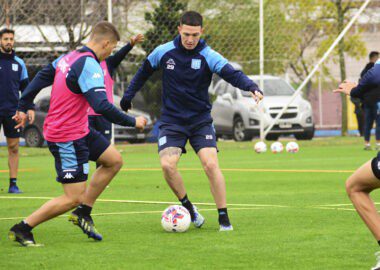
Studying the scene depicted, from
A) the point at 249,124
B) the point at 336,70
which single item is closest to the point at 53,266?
the point at 249,124

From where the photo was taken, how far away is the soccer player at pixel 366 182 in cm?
720

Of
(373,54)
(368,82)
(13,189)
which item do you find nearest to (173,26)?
(373,54)

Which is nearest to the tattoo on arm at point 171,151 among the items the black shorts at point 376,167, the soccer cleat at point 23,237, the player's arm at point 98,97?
the player's arm at point 98,97

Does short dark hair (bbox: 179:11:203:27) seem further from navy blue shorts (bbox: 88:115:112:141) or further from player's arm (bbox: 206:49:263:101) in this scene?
navy blue shorts (bbox: 88:115:112:141)

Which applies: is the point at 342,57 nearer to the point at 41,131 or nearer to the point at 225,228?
the point at 41,131

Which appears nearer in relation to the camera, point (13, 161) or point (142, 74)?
point (142, 74)

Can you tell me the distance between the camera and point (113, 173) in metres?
9.51

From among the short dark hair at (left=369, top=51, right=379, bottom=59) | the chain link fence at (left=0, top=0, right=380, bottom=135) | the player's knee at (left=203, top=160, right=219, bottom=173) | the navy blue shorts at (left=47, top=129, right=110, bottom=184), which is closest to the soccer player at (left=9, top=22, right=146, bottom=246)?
the navy blue shorts at (left=47, top=129, right=110, bottom=184)

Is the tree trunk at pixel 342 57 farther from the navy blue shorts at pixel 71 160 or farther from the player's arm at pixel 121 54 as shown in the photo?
the navy blue shorts at pixel 71 160

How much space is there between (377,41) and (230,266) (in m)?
27.7

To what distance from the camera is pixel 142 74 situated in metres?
10.5

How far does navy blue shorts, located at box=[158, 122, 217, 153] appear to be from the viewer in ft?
33.4

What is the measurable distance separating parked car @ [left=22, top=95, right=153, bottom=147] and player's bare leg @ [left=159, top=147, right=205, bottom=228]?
18.4 meters

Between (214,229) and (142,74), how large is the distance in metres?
1.90
